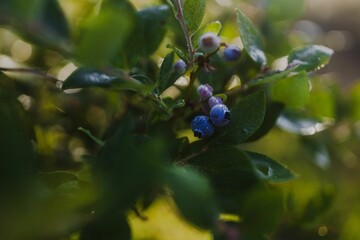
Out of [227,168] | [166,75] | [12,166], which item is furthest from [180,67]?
[12,166]

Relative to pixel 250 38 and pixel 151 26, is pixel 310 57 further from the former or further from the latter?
pixel 151 26

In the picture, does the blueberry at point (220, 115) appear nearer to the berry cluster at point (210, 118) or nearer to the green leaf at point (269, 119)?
the berry cluster at point (210, 118)

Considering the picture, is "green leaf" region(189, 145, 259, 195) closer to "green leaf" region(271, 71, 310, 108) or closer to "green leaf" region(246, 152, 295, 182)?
"green leaf" region(246, 152, 295, 182)

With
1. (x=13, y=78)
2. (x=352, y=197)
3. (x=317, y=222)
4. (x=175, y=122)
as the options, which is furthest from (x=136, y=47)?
(x=352, y=197)

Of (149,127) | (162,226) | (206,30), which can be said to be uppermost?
(206,30)

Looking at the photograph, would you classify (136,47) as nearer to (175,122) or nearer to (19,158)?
(175,122)

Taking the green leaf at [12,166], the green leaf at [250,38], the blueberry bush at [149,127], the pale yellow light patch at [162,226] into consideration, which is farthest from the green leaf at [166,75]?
the pale yellow light patch at [162,226]
